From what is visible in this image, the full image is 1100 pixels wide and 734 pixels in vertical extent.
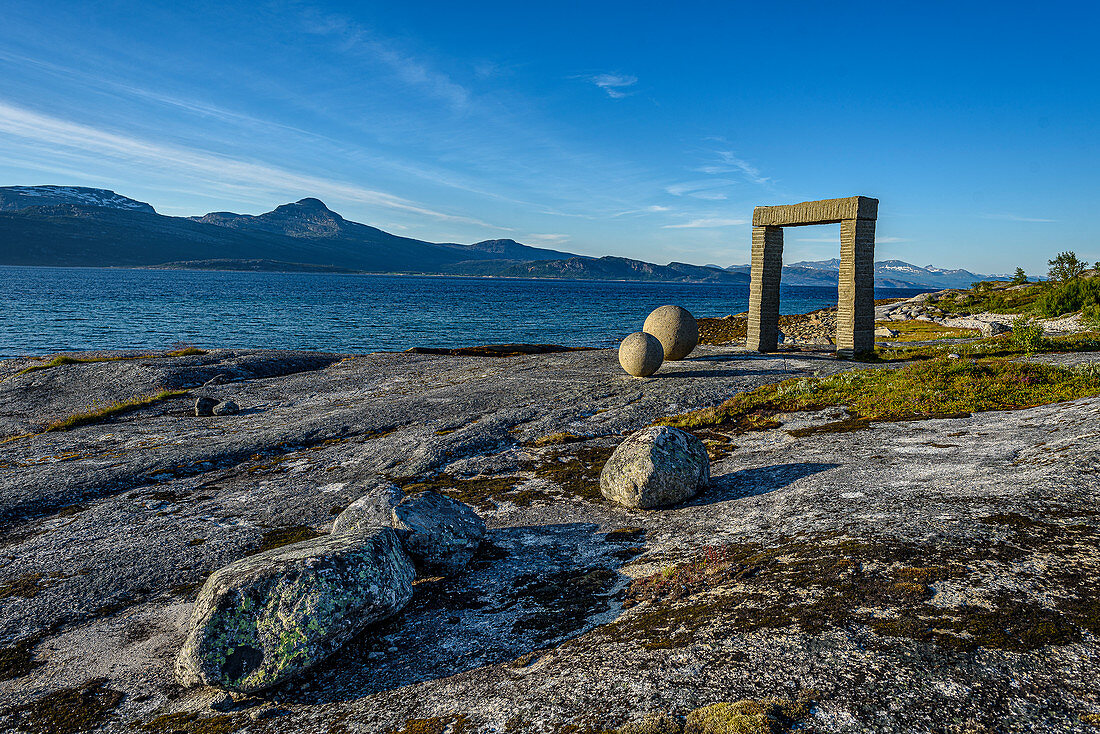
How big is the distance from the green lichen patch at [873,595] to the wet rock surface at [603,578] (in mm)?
34

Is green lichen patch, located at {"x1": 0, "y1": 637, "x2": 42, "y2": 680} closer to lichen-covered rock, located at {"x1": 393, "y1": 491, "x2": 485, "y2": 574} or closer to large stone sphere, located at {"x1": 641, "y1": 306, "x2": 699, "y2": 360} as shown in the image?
lichen-covered rock, located at {"x1": 393, "y1": 491, "x2": 485, "y2": 574}

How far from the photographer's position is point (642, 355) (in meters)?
23.4

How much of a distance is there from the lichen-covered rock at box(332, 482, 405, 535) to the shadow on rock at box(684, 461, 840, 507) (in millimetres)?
5640

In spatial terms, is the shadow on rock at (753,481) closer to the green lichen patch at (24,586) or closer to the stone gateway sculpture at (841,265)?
the green lichen patch at (24,586)

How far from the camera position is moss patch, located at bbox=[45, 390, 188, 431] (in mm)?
21234

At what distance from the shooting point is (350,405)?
2277 cm

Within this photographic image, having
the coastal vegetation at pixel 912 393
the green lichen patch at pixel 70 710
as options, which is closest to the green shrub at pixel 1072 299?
the coastal vegetation at pixel 912 393

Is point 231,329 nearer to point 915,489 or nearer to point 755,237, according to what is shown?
point 755,237

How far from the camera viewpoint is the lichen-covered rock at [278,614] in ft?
21.3

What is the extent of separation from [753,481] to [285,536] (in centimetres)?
958

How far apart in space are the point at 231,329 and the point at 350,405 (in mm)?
55557

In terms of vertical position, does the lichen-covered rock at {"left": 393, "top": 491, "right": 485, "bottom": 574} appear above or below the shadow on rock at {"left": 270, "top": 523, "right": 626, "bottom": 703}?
above

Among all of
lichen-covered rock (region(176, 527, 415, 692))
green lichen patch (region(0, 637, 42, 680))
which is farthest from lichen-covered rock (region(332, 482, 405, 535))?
green lichen patch (region(0, 637, 42, 680))

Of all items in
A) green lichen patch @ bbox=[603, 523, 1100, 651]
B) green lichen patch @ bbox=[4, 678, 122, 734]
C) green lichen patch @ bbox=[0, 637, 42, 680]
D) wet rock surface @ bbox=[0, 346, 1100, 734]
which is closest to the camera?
wet rock surface @ bbox=[0, 346, 1100, 734]
